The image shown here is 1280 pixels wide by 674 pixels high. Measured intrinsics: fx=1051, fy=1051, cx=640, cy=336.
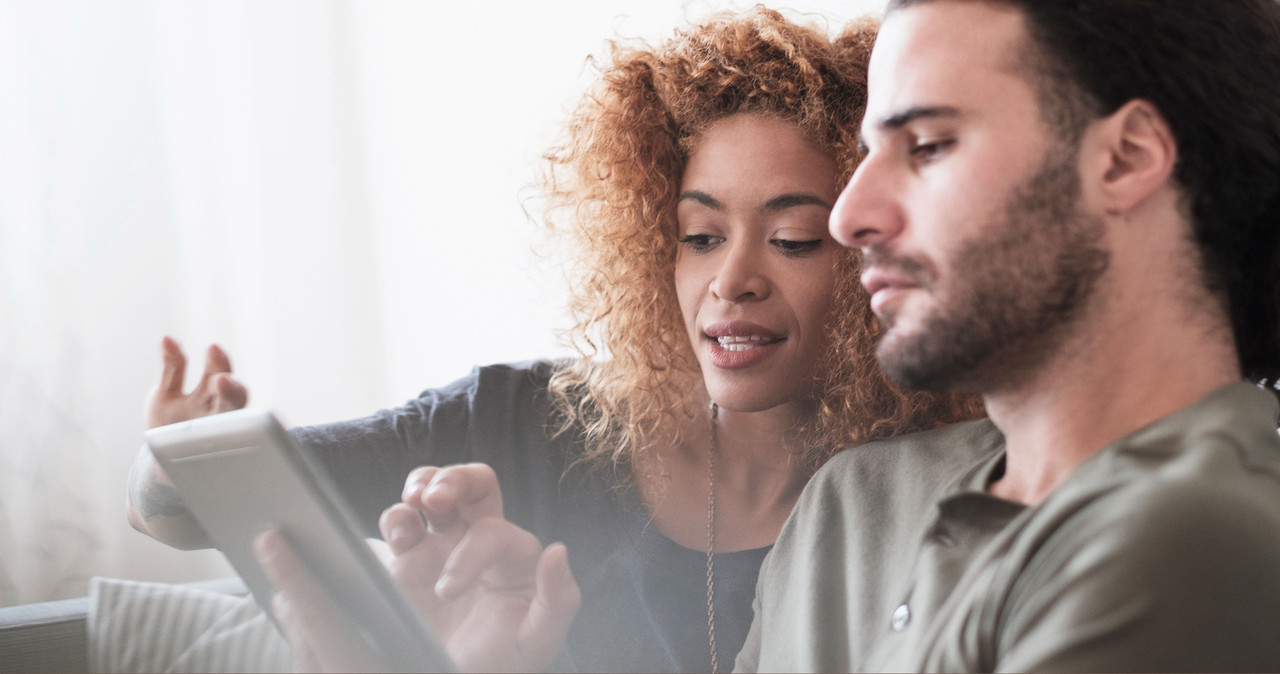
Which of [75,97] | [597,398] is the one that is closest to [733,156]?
[597,398]

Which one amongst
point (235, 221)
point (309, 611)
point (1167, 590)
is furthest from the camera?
point (235, 221)

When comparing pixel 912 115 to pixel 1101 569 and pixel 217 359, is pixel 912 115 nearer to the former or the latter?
pixel 1101 569

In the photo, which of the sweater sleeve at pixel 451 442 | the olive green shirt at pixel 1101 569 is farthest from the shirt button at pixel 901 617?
the sweater sleeve at pixel 451 442

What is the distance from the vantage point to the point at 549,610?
69 cm

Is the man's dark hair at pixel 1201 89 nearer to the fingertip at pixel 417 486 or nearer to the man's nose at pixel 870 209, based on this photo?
the man's nose at pixel 870 209

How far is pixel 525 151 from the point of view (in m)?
1.43

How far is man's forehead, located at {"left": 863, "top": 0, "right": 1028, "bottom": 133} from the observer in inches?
20.1

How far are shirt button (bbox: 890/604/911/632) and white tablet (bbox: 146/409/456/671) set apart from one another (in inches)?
→ 10.2

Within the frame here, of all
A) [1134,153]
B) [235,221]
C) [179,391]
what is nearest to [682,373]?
[179,391]

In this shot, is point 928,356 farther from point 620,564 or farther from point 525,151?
point 525,151

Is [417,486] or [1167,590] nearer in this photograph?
[1167,590]

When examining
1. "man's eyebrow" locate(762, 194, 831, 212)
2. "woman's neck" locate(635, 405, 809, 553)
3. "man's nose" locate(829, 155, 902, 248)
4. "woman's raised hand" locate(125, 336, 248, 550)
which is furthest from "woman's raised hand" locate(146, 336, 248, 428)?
"man's nose" locate(829, 155, 902, 248)

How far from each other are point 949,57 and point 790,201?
0.32 m

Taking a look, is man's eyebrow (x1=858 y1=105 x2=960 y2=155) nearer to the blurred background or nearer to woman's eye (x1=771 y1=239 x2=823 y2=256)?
woman's eye (x1=771 y1=239 x2=823 y2=256)
